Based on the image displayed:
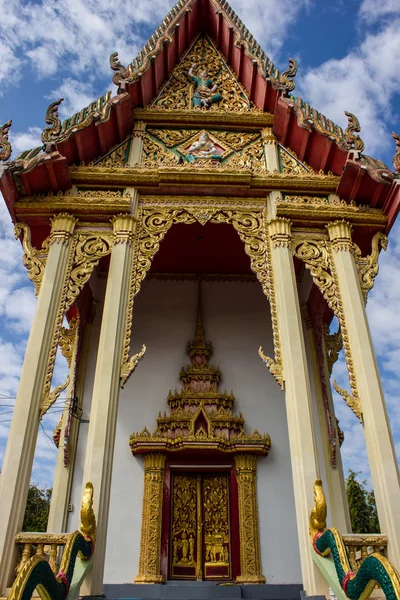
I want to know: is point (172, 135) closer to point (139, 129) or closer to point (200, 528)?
point (139, 129)

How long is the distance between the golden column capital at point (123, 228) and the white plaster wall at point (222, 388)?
2462 millimetres

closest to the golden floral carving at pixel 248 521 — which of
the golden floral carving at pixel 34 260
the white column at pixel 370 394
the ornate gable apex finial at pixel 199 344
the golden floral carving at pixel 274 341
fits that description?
the ornate gable apex finial at pixel 199 344

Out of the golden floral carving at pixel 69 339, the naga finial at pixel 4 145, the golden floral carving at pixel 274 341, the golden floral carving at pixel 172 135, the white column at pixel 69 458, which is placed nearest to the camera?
the golden floral carving at pixel 274 341

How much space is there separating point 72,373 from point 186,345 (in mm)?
1853

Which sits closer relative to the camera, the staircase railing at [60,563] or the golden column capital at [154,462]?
the staircase railing at [60,563]

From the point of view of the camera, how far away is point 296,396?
511 cm

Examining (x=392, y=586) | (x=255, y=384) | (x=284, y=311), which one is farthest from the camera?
(x=255, y=384)

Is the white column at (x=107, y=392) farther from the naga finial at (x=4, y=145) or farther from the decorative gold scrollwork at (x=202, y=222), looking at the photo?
the naga finial at (x=4, y=145)

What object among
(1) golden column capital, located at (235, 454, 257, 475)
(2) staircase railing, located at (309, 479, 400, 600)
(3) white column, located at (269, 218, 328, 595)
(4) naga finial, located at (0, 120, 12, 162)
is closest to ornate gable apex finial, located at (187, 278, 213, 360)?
(1) golden column capital, located at (235, 454, 257, 475)

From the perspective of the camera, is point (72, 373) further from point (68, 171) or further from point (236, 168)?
point (236, 168)

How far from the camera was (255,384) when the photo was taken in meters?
7.83

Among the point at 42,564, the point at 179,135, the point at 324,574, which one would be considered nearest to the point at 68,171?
the point at 179,135

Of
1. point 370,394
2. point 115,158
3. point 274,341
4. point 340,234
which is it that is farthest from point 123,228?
point 370,394

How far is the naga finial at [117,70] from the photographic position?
22.6 feet
